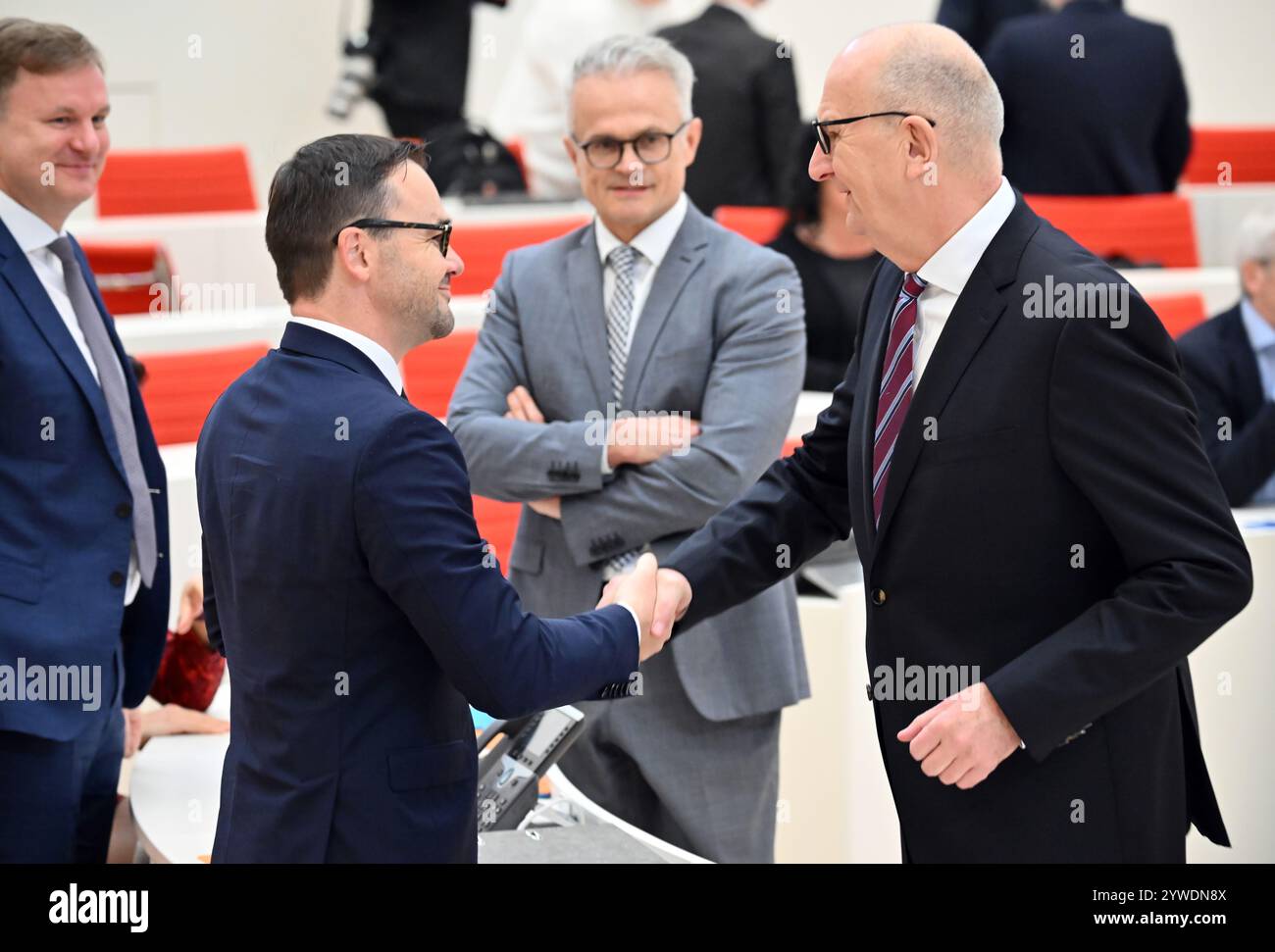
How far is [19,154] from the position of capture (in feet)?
8.18

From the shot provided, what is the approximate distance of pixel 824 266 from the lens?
3.97 m

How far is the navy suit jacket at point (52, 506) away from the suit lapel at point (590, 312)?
0.80 meters

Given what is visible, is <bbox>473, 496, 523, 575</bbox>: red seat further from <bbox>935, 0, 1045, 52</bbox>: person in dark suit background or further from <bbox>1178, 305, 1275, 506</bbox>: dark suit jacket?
<bbox>935, 0, 1045, 52</bbox>: person in dark suit background

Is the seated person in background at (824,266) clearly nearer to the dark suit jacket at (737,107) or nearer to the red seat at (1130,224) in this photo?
the dark suit jacket at (737,107)

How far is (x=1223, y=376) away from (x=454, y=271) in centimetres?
271

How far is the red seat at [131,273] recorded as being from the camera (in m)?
5.76

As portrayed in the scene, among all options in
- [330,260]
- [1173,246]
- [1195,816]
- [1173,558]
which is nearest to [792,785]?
[1195,816]

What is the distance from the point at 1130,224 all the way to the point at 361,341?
5037 millimetres

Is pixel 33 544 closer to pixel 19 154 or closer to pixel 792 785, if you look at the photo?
pixel 19 154

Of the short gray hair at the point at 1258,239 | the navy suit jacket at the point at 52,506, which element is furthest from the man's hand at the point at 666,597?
the short gray hair at the point at 1258,239

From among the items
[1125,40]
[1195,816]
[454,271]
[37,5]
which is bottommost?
[1195,816]

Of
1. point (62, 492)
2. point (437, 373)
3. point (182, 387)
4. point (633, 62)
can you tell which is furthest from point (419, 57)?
point (62, 492)

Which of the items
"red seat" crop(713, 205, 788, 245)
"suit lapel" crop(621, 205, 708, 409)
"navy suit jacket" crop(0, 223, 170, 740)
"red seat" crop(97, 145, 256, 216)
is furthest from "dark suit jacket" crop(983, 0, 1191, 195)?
"navy suit jacket" crop(0, 223, 170, 740)

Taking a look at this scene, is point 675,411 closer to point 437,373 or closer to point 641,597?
point 641,597
